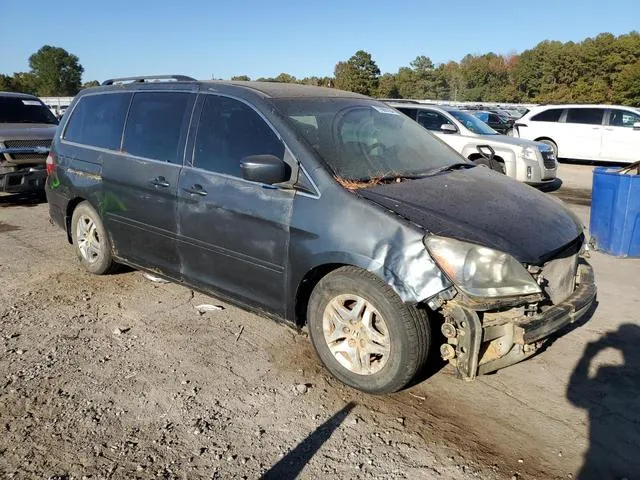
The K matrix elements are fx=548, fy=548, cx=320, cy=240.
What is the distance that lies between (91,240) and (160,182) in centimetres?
152

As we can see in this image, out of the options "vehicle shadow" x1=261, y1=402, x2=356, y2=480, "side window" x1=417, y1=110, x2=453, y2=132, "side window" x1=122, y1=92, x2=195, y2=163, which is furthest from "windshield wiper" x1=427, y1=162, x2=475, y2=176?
"side window" x1=417, y1=110, x2=453, y2=132

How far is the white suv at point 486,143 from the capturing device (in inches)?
423

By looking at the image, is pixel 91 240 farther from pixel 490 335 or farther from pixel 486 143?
pixel 486 143

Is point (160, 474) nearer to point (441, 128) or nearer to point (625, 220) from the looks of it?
point (625, 220)

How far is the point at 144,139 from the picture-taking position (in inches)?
181

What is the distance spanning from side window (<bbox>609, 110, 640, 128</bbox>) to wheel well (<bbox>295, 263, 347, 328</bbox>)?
50.2 ft

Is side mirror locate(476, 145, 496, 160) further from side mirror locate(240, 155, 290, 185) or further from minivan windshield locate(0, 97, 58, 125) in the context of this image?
minivan windshield locate(0, 97, 58, 125)

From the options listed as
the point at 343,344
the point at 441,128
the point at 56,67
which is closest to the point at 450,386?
the point at 343,344

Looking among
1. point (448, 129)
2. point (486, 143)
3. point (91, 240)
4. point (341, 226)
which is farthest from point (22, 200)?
point (486, 143)

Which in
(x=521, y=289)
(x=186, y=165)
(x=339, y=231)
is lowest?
(x=521, y=289)

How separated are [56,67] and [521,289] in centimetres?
8826

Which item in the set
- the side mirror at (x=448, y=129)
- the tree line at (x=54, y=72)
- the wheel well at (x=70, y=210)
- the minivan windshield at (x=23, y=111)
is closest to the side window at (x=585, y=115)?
the side mirror at (x=448, y=129)

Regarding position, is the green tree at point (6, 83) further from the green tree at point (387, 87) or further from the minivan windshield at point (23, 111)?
the minivan windshield at point (23, 111)

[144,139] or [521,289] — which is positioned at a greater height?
[144,139]
